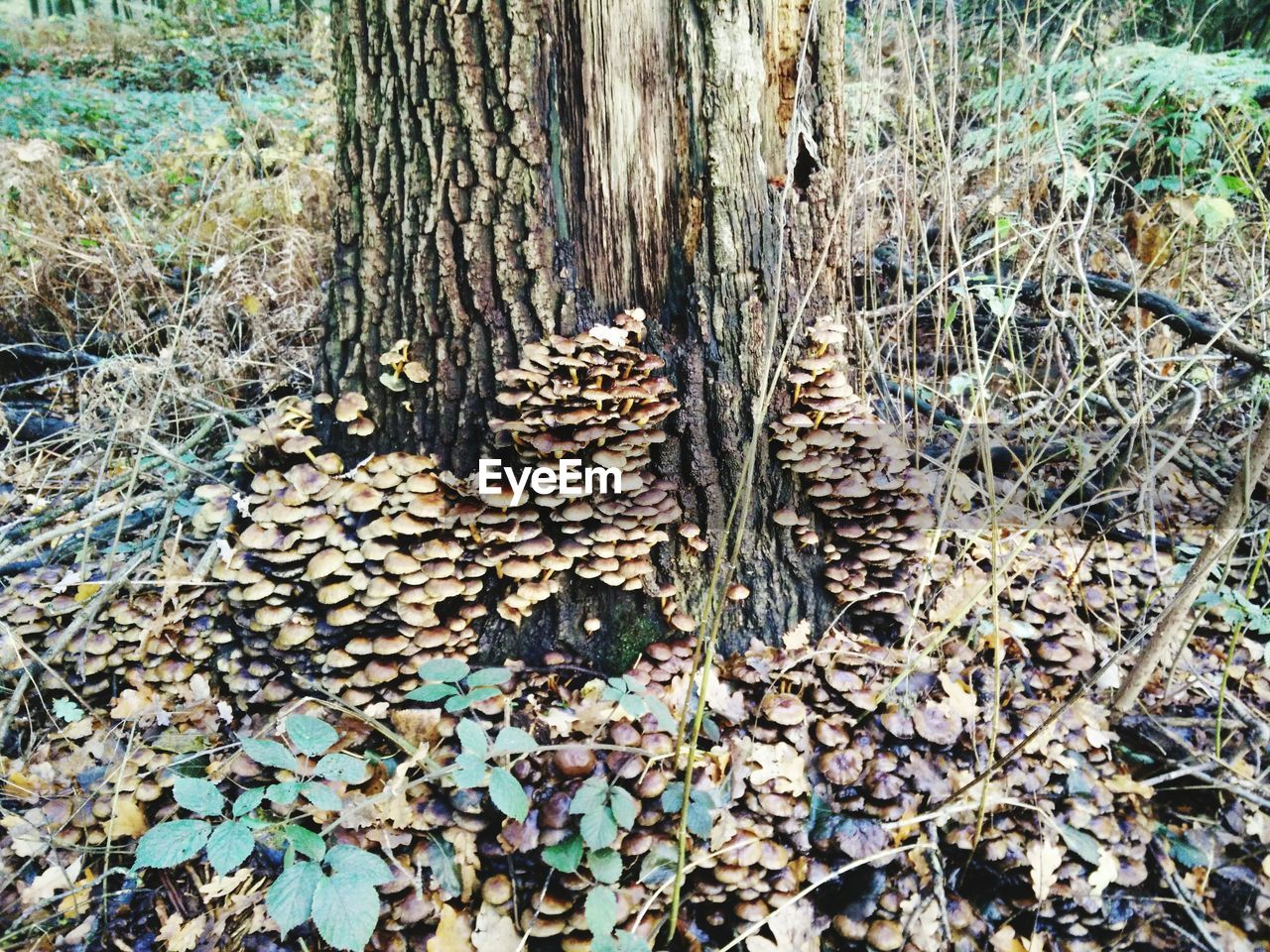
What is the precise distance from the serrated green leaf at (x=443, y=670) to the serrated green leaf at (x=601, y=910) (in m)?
0.76

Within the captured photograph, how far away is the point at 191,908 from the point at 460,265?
2.31 meters

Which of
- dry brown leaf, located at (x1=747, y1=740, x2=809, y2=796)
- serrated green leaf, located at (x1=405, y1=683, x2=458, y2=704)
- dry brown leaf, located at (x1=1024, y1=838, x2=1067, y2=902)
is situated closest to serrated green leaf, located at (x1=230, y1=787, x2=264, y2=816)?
serrated green leaf, located at (x1=405, y1=683, x2=458, y2=704)

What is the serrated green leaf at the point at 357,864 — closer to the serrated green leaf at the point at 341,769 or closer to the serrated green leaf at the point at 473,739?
the serrated green leaf at the point at 341,769

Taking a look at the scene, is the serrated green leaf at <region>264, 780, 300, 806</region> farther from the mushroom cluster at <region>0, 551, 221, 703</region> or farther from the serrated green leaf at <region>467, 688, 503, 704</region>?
the mushroom cluster at <region>0, 551, 221, 703</region>

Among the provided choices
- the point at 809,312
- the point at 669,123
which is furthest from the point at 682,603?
the point at 669,123

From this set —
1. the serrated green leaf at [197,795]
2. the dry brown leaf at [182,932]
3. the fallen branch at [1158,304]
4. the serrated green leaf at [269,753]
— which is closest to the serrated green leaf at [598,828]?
the serrated green leaf at [269,753]

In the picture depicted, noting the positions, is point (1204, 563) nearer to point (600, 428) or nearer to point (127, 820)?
point (600, 428)

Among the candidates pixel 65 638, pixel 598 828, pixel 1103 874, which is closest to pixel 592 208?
pixel 598 828

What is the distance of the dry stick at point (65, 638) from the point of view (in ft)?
8.19

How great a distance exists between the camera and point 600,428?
236 centimetres

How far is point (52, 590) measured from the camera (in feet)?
9.04

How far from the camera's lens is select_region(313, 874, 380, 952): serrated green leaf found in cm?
164

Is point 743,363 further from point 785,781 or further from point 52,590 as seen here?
point 52,590

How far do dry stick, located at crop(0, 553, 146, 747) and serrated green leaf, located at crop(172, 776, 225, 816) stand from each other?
1112 millimetres
